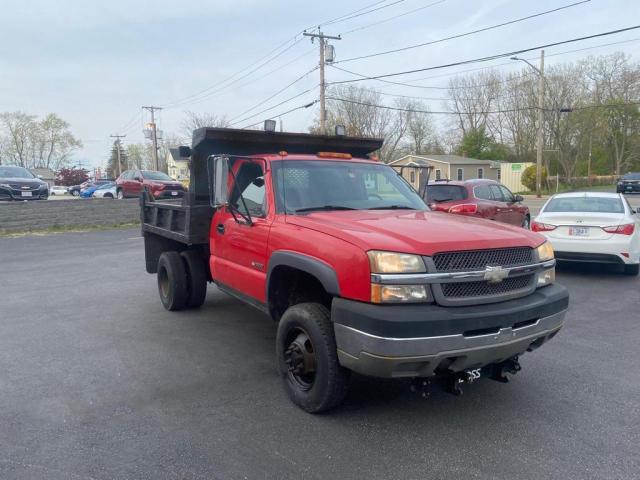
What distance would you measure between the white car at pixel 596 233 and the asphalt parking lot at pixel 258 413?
221cm

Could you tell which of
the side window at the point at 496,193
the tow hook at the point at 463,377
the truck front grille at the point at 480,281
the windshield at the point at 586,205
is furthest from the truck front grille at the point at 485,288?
the side window at the point at 496,193

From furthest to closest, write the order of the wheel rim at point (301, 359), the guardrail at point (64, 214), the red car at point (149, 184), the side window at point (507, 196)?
the red car at point (149, 184) < the guardrail at point (64, 214) < the side window at point (507, 196) < the wheel rim at point (301, 359)

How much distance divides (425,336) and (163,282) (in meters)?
4.80

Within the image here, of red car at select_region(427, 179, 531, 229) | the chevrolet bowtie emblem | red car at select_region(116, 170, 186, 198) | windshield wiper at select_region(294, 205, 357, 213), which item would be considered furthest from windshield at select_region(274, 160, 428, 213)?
red car at select_region(116, 170, 186, 198)

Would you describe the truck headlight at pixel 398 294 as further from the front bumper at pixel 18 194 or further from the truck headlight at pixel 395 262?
the front bumper at pixel 18 194

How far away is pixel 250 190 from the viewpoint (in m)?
5.00

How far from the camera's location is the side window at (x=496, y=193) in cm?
1234

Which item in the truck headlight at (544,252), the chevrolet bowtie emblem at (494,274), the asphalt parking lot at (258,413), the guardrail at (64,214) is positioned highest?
the truck headlight at (544,252)

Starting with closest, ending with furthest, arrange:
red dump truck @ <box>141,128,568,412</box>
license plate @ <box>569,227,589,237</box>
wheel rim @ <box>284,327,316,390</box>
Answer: red dump truck @ <box>141,128,568,412</box>, wheel rim @ <box>284,327,316,390</box>, license plate @ <box>569,227,589,237</box>

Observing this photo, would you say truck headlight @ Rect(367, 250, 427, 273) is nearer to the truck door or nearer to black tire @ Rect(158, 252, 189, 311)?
the truck door

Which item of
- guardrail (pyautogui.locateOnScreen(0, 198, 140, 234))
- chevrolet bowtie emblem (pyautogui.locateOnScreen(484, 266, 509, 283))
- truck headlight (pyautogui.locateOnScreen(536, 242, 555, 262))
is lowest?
guardrail (pyautogui.locateOnScreen(0, 198, 140, 234))

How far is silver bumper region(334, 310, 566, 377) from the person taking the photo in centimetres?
318

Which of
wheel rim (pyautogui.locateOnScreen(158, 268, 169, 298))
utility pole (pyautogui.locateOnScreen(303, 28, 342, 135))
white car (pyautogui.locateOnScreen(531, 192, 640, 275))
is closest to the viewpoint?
wheel rim (pyautogui.locateOnScreen(158, 268, 169, 298))

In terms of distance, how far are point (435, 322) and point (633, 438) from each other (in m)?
1.62
